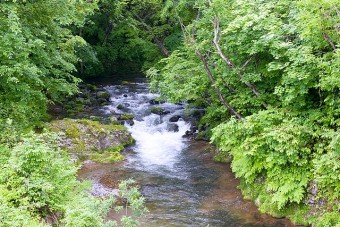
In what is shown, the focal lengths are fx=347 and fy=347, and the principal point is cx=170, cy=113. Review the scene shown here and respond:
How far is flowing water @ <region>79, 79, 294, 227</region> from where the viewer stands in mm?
10648

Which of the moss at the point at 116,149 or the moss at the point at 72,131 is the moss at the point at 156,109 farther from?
the moss at the point at 72,131

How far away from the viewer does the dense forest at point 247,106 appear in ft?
26.6

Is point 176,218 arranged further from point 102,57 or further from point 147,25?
point 102,57

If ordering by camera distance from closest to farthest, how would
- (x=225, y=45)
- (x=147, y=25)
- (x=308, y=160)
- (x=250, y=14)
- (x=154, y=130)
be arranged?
(x=308, y=160), (x=250, y=14), (x=225, y=45), (x=154, y=130), (x=147, y=25)

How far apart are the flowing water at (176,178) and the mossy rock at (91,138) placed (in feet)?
2.44

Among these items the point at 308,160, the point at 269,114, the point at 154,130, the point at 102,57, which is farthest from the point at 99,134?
the point at 102,57

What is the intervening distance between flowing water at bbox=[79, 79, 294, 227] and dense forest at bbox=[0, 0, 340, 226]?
754mm

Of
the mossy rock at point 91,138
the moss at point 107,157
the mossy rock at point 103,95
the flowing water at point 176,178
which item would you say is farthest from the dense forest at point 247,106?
the mossy rock at point 103,95

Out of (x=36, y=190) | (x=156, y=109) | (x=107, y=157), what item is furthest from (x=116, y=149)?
(x=36, y=190)

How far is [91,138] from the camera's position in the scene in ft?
54.3

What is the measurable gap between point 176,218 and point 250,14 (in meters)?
6.86

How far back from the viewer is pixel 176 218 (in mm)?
10586

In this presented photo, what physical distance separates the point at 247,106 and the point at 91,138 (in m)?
7.83

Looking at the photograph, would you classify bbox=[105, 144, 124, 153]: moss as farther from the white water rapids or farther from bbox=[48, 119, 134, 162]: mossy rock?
the white water rapids
